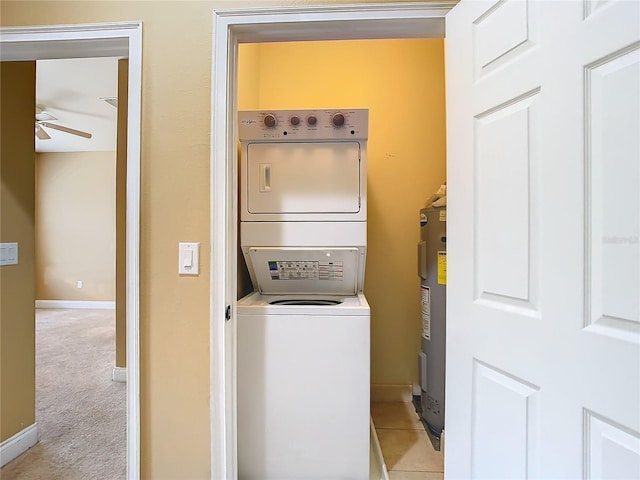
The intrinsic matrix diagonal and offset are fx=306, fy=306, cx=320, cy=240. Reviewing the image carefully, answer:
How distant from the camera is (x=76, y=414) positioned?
2.16 metres

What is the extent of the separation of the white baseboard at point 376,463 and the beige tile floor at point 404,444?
6 centimetres

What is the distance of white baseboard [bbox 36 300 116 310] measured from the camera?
18.2 ft

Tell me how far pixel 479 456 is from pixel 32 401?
2456 mm

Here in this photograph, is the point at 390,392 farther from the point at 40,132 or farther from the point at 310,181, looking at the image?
the point at 40,132

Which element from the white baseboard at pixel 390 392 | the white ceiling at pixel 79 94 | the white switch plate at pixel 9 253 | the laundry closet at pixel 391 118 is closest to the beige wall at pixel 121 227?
the white ceiling at pixel 79 94

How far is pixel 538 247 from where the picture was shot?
813 mm

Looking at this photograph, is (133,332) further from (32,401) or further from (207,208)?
(32,401)

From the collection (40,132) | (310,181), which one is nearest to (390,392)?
(310,181)

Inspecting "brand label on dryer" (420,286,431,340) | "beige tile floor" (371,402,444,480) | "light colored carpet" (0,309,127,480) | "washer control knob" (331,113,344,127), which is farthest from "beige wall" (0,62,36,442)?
Answer: "brand label on dryer" (420,286,431,340)

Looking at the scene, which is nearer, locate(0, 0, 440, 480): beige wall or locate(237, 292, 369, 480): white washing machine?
locate(0, 0, 440, 480): beige wall

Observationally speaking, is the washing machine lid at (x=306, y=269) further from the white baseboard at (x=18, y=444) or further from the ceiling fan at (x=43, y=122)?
the ceiling fan at (x=43, y=122)

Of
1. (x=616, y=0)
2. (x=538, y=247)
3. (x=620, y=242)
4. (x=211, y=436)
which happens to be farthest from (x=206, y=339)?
(x=616, y=0)

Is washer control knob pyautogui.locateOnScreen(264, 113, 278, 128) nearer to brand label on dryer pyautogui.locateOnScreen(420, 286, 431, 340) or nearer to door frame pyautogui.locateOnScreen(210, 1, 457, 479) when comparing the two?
door frame pyautogui.locateOnScreen(210, 1, 457, 479)

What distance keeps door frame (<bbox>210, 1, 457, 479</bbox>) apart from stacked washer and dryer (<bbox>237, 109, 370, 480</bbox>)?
0.22 meters
